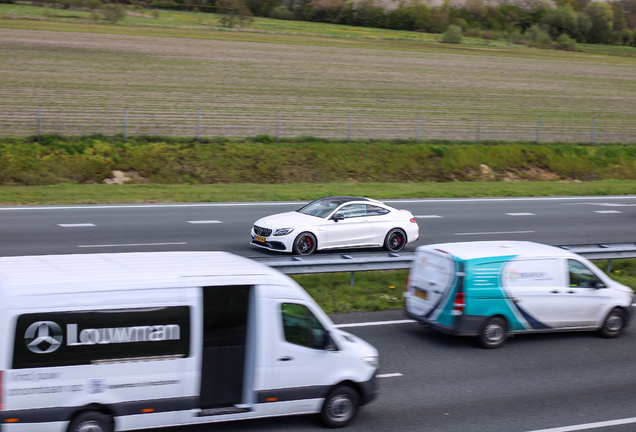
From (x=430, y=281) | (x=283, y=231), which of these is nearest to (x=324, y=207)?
(x=283, y=231)

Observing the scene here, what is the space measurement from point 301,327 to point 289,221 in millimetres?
8657

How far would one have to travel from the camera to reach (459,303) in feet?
32.8

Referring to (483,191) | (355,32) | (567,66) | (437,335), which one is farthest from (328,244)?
(355,32)

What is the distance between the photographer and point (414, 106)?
40.4 meters

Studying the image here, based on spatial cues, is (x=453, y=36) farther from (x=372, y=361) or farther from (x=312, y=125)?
(x=372, y=361)

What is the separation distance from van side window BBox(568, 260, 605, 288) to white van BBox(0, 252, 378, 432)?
4781 millimetres

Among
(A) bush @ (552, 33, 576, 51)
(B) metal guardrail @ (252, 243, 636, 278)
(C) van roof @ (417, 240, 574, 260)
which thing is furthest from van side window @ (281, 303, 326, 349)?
(A) bush @ (552, 33, 576, 51)

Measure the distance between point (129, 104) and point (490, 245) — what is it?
84.0 feet

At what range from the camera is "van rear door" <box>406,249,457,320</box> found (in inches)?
399

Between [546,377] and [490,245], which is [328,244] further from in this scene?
[546,377]

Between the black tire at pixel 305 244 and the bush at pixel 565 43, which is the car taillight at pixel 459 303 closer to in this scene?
the black tire at pixel 305 244

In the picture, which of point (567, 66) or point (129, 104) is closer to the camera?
point (129, 104)

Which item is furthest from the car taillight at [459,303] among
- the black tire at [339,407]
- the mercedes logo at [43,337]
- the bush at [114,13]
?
the bush at [114,13]

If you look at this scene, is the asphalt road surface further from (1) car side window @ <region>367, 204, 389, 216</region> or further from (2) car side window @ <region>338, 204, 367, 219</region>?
(2) car side window @ <region>338, 204, 367, 219</region>
